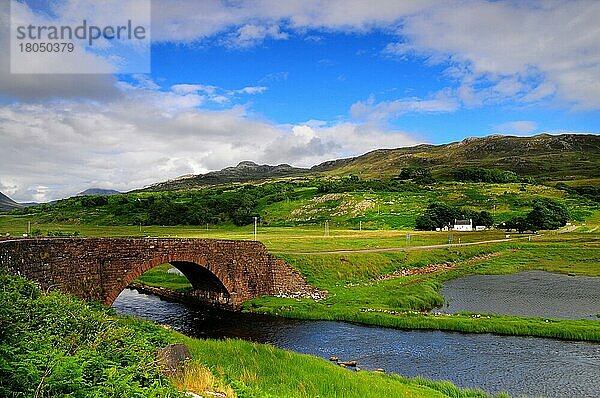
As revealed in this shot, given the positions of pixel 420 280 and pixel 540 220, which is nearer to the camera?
pixel 420 280

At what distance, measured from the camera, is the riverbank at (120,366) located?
31.7 feet

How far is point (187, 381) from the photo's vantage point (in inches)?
528

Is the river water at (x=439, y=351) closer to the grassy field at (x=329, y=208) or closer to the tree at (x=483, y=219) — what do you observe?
the grassy field at (x=329, y=208)

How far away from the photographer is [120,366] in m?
11.8

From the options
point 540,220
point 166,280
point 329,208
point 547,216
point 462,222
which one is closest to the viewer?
point 166,280

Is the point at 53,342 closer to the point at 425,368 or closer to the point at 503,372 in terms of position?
the point at 425,368

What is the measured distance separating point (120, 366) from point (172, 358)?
303 centimetres

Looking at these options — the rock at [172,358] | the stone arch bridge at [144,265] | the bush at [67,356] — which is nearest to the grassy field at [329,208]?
the stone arch bridge at [144,265]

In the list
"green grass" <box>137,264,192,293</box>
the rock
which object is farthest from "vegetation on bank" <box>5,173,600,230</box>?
the rock

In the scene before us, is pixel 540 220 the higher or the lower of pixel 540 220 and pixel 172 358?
the higher

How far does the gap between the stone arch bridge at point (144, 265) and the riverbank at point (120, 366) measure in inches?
352

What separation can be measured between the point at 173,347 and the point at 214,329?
23232 millimetres

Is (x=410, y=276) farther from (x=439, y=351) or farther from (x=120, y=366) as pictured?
(x=120, y=366)

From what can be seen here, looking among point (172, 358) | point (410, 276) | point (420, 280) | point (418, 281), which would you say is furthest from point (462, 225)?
point (172, 358)
